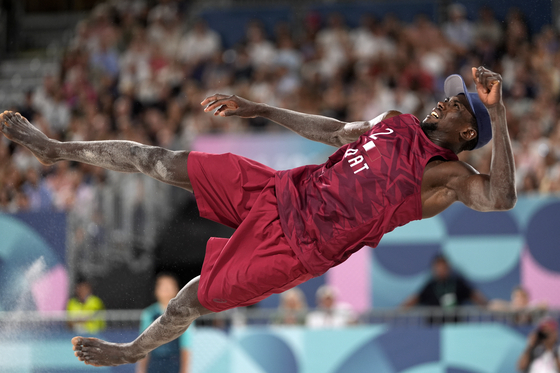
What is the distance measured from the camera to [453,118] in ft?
13.3

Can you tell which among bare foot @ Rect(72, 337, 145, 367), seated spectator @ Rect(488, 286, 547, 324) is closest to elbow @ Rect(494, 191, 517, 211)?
bare foot @ Rect(72, 337, 145, 367)

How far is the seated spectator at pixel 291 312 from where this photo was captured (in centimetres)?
799

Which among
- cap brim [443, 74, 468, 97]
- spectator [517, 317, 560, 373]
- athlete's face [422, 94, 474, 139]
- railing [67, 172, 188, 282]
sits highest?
railing [67, 172, 188, 282]

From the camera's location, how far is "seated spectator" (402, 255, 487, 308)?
8062mm

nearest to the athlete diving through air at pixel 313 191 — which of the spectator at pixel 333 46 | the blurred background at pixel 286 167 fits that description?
the blurred background at pixel 286 167

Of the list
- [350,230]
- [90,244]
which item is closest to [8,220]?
[90,244]

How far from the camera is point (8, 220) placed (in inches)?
316

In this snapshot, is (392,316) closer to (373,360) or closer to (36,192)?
(373,360)

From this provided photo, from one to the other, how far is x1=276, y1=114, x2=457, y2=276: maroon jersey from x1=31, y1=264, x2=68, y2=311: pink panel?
398 centimetres

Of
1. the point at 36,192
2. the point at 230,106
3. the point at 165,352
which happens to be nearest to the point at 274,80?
the point at 36,192

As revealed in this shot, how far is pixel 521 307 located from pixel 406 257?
140cm

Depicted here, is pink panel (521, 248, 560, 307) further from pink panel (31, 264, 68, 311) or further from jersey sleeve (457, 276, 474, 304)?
pink panel (31, 264, 68, 311)

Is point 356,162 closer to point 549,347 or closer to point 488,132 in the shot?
point 488,132

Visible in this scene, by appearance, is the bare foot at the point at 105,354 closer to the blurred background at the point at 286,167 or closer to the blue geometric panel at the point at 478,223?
the blurred background at the point at 286,167
